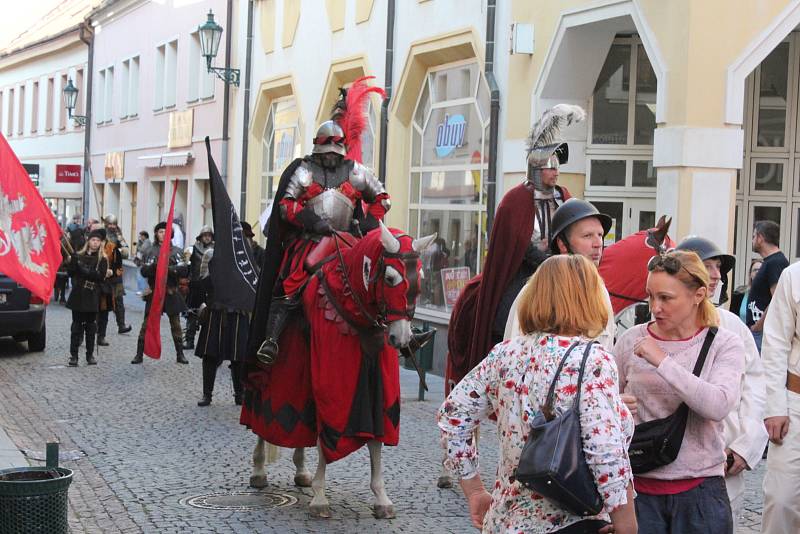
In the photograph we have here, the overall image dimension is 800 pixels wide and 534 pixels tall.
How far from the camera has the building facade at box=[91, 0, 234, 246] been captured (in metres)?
29.9

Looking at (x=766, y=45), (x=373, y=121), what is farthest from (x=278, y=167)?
(x=766, y=45)

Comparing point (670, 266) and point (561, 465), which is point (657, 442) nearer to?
point (670, 266)

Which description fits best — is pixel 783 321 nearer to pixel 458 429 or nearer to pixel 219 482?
pixel 458 429

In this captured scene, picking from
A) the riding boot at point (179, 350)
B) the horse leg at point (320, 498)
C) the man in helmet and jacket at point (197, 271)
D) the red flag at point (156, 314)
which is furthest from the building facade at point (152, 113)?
the horse leg at point (320, 498)

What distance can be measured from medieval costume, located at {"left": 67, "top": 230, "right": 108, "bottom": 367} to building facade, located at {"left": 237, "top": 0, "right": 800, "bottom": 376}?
443 centimetres

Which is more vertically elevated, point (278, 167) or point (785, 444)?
point (278, 167)

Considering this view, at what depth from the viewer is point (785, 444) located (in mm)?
5559

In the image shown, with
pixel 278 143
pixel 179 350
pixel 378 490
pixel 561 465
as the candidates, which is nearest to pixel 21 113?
pixel 278 143

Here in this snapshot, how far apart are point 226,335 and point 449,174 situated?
6.51m

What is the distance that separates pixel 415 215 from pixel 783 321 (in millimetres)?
13751

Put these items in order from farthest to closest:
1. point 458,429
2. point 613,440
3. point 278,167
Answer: point 278,167 → point 458,429 → point 613,440

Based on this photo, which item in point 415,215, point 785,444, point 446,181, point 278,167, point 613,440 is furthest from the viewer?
point 278,167

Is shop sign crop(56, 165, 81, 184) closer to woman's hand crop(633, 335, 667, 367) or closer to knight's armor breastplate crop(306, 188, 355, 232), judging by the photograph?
knight's armor breastplate crop(306, 188, 355, 232)

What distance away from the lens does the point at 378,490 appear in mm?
7570
